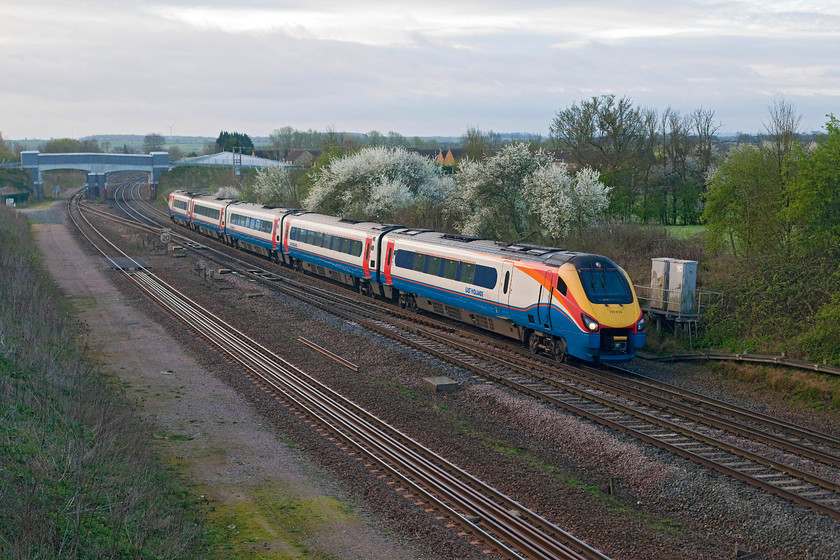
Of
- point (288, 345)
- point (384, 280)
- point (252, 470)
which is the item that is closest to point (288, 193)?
point (384, 280)

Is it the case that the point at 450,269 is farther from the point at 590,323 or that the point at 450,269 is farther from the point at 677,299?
the point at 677,299

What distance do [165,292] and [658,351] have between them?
2199 cm

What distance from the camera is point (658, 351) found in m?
23.7

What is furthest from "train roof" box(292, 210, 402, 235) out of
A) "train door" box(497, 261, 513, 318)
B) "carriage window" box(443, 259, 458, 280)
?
"train door" box(497, 261, 513, 318)

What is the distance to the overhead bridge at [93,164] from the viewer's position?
320ft

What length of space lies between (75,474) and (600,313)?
13032 millimetres

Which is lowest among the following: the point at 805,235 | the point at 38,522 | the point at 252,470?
the point at 252,470

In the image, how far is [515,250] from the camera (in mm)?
22984

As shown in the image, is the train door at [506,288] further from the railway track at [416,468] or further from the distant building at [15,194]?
the distant building at [15,194]

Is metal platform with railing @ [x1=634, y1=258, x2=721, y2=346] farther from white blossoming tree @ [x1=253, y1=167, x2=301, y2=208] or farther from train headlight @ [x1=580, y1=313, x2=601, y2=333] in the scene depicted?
white blossoming tree @ [x1=253, y1=167, x2=301, y2=208]

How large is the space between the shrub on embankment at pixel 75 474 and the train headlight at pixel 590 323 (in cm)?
1076

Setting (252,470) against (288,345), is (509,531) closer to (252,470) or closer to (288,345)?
(252,470)

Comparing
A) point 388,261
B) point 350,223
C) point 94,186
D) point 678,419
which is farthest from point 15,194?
point 678,419

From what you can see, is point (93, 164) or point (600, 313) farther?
point (93, 164)
